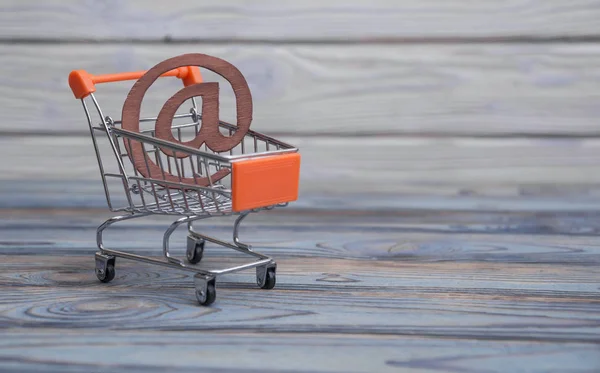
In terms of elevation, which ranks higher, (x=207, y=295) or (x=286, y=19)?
(x=286, y=19)

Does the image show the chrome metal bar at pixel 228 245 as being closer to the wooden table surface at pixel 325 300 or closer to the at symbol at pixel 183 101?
the wooden table surface at pixel 325 300

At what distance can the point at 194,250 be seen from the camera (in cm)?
183

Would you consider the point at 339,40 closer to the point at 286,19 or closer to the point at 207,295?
the point at 286,19

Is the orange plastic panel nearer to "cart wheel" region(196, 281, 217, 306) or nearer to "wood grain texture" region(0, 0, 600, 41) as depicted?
"cart wheel" region(196, 281, 217, 306)

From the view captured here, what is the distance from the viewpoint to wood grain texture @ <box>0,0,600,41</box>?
7.42 feet

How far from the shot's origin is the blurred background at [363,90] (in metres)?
2.27

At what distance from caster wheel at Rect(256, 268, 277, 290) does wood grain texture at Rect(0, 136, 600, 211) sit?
2.29 ft

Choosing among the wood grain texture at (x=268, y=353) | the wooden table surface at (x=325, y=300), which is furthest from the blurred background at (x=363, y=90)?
the wood grain texture at (x=268, y=353)

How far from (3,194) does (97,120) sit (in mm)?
346

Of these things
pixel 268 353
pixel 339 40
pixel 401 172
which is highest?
pixel 339 40

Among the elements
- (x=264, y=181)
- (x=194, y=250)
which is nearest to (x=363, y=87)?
(x=194, y=250)

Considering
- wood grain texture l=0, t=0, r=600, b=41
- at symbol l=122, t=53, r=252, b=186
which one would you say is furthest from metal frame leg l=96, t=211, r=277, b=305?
wood grain texture l=0, t=0, r=600, b=41

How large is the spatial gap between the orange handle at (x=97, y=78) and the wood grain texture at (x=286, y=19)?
58cm

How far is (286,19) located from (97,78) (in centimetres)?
80
